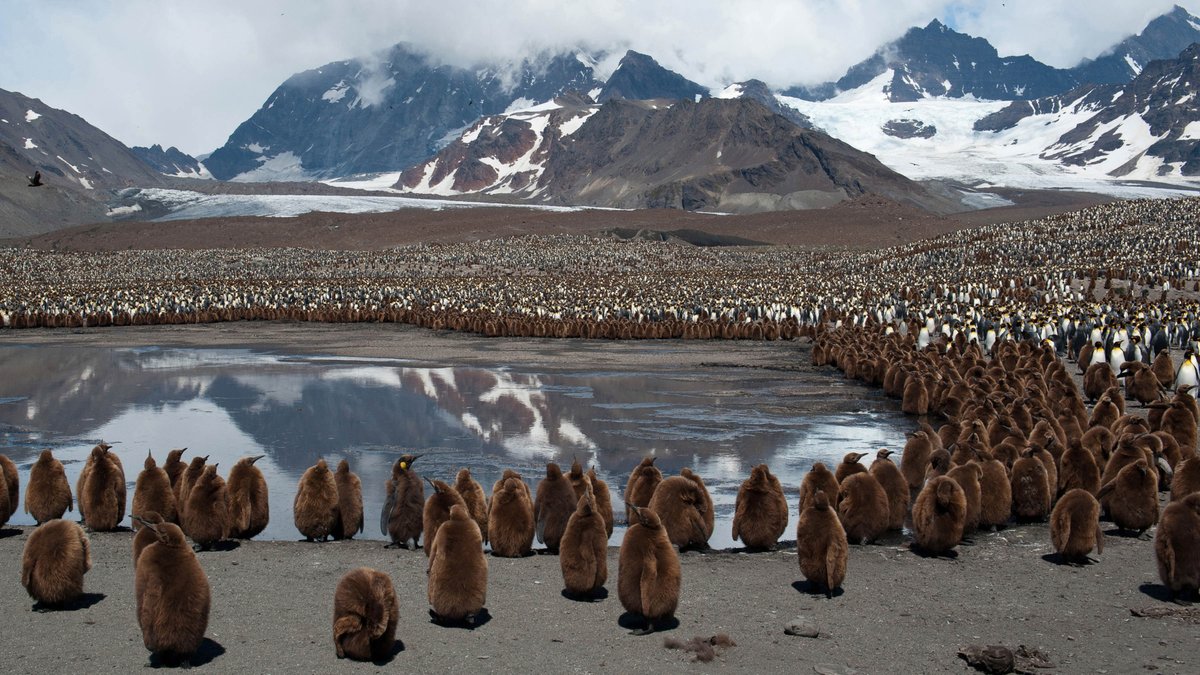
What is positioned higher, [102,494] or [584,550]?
[584,550]

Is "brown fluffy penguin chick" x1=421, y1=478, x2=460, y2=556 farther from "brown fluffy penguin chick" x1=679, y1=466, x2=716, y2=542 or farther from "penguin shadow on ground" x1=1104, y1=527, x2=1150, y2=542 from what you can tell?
"penguin shadow on ground" x1=1104, y1=527, x2=1150, y2=542

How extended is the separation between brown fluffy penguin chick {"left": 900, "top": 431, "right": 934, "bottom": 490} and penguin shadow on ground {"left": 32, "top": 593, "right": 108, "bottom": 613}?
769 centimetres

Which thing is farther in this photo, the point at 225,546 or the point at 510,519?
the point at 225,546

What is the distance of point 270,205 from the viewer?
442 ft

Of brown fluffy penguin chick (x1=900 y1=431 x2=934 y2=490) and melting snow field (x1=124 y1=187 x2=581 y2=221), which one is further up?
melting snow field (x1=124 y1=187 x2=581 y2=221)

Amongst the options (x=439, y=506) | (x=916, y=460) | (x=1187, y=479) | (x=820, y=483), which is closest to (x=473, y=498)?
(x=439, y=506)

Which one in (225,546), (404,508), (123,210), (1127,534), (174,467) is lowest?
(225,546)

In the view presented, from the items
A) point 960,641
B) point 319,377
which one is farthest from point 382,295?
point 960,641

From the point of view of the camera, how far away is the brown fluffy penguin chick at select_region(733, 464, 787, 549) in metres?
9.20

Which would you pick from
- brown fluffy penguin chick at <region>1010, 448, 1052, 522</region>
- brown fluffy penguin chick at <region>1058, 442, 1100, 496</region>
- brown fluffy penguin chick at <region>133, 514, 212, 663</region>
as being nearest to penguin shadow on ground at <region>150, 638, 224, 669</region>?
brown fluffy penguin chick at <region>133, 514, 212, 663</region>

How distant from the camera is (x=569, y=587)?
7758mm

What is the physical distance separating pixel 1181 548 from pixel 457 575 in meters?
4.86

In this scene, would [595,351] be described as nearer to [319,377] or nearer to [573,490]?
[319,377]

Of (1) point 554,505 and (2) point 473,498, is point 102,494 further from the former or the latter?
(1) point 554,505
